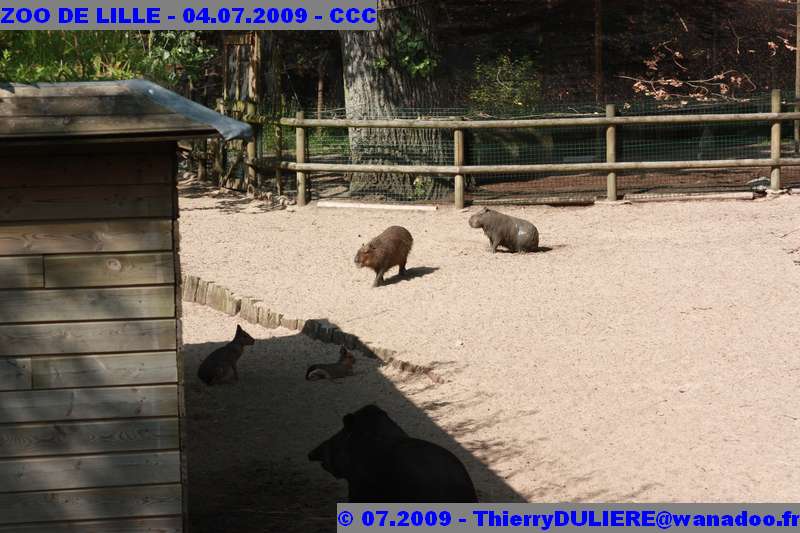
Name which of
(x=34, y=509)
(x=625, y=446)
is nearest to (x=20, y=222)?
(x=34, y=509)

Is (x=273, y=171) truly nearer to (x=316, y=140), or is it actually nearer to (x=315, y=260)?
(x=316, y=140)

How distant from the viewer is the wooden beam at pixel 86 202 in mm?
4812

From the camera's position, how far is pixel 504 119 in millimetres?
15055

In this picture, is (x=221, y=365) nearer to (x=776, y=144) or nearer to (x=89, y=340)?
(x=89, y=340)

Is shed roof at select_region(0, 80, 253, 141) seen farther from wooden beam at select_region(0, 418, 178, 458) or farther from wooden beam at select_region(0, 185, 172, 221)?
wooden beam at select_region(0, 418, 178, 458)

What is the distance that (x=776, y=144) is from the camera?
48.3 ft

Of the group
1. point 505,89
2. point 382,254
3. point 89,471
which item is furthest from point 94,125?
point 505,89

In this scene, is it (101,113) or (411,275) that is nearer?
(101,113)

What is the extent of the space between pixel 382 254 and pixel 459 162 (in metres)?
4.12

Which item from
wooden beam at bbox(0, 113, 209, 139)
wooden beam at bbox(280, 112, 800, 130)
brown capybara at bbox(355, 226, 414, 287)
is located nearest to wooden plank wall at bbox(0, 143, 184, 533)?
wooden beam at bbox(0, 113, 209, 139)

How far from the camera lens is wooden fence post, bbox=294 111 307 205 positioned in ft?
49.7

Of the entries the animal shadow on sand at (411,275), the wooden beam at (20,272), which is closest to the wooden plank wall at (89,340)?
the wooden beam at (20,272)

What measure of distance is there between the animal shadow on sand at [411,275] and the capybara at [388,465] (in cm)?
520

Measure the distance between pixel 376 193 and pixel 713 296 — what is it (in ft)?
22.5
